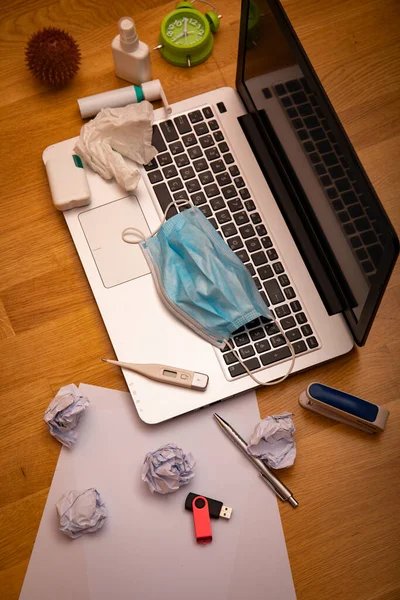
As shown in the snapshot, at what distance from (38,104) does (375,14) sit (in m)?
0.55

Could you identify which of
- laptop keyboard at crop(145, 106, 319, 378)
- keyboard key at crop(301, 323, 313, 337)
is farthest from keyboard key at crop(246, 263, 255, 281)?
keyboard key at crop(301, 323, 313, 337)

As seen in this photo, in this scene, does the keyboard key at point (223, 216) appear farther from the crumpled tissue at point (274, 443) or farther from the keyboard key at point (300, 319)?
the crumpled tissue at point (274, 443)

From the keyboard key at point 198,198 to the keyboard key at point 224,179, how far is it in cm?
3

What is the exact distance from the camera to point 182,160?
1.04 metres

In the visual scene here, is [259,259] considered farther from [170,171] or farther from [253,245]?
[170,171]

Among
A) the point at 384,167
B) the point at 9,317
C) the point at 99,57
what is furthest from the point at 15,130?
the point at 384,167

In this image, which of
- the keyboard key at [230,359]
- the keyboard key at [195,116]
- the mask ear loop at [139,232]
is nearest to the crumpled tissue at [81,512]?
the keyboard key at [230,359]

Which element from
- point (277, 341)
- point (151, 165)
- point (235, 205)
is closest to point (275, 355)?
point (277, 341)

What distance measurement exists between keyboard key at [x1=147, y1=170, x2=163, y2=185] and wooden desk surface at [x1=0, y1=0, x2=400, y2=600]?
0.14 meters

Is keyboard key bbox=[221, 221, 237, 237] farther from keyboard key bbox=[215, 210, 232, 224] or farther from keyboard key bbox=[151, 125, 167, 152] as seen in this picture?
keyboard key bbox=[151, 125, 167, 152]

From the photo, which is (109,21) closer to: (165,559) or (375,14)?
(375,14)

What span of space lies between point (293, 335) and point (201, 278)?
15 centimetres

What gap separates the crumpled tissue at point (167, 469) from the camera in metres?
0.93

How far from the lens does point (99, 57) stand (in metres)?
1.11
